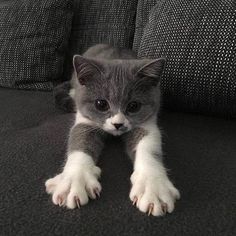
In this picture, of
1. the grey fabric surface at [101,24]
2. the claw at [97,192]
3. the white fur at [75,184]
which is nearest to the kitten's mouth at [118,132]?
the white fur at [75,184]

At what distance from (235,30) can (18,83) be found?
42.2 inches

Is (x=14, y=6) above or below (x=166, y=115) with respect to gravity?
above

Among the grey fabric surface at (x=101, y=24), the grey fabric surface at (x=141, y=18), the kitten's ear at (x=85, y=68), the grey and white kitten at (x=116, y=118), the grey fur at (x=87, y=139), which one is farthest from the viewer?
the grey fabric surface at (x=101, y=24)

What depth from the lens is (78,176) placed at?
2.75 feet

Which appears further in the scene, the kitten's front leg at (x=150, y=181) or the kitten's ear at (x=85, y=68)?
the kitten's ear at (x=85, y=68)

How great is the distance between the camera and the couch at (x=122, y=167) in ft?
2.36

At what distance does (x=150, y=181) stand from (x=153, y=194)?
5 centimetres

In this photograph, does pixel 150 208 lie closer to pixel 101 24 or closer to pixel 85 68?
pixel 85 68

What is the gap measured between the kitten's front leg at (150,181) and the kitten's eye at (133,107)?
0.32 feet

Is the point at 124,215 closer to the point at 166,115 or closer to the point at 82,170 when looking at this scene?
the point at 82,170

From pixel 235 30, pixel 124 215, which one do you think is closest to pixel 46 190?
pixel 124 215

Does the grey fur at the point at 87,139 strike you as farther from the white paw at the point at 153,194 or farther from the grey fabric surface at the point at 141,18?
the grey fabric surface at the point at 141,18

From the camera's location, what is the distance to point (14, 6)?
6.05ft

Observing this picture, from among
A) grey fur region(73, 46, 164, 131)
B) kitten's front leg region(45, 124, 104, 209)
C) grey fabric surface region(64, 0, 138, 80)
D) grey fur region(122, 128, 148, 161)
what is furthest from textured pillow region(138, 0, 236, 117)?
grey fabric surface region(64, 0, 138, 80)
